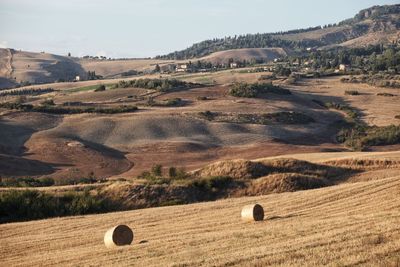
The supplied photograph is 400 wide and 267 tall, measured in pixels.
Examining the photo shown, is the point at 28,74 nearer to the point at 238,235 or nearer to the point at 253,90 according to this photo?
the point at 253,90

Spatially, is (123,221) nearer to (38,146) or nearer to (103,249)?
(103,249)

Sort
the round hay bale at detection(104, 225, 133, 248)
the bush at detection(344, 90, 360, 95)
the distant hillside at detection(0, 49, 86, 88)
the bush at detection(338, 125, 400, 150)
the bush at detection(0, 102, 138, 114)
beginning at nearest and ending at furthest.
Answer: the round hay bale at detection(104, 225, 133, 248) → the bush at detection(338, 125, 400, 150) → the bush at detection(0, 102, 138, 114) → the bush at detection(344, 90, 360, 95) → the distant hillside at detection(0, 49, 86, 88)

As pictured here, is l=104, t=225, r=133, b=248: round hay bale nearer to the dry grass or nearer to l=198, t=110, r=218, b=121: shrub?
the dry grass

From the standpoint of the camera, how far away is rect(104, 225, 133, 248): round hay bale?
770 inches

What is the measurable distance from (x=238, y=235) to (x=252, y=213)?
4.41 m

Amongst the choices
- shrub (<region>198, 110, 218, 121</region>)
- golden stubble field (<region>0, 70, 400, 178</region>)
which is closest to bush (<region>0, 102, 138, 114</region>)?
golden stubble field (<region>0, 70, 400, 178</region>)

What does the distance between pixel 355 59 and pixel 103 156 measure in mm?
108171

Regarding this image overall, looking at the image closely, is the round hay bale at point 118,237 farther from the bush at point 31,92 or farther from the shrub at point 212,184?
the bush at point 31,92

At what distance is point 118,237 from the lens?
19.7 m

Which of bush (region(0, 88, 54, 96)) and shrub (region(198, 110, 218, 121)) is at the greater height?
shrub (region(198, 110, 218, 121))

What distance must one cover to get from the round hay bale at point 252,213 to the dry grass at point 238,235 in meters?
0.44

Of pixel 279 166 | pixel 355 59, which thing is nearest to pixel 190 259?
pixel 279 166

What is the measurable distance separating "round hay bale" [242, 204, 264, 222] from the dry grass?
444 millimetres

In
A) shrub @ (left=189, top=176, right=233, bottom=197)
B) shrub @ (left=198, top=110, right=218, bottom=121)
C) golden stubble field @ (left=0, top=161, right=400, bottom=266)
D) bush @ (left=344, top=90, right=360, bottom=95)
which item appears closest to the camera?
golden stubble field @ (left=0, top=161, right=400, bottom=266)
